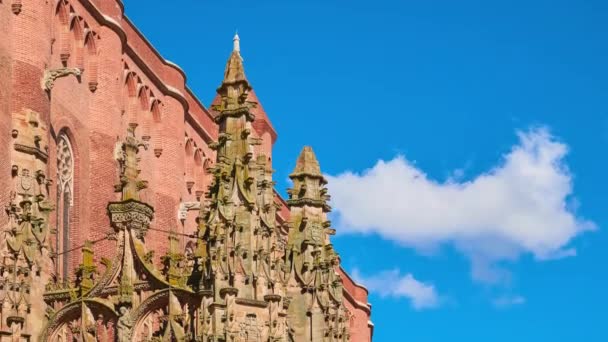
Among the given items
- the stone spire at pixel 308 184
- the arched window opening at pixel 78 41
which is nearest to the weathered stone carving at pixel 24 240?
the arched window opening at pixel 78 41

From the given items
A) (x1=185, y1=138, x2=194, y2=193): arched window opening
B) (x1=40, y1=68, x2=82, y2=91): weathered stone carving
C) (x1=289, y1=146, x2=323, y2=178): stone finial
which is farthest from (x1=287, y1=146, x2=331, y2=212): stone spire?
(x1=40, y1=68, x2=82, y2=91): weathered stone carving

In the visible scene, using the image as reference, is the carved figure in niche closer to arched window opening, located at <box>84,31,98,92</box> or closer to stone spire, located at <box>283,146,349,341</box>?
stone spire, located at <box>283,146,349,341</box>

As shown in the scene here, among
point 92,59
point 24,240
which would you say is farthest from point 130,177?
point 92,59

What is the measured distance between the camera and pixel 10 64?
104 ft

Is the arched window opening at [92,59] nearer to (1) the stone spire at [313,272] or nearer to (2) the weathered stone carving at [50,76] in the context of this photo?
(2) the weathered stone carving at [50,76]

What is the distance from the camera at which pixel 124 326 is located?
2822cm

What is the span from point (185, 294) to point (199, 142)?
882 inches

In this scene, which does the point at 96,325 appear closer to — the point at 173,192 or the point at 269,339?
the point at 269,339

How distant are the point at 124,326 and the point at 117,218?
7.21 ft

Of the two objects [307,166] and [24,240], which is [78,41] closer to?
[307,166]

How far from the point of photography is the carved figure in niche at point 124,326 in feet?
92.4

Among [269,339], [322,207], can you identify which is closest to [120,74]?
[322,207]

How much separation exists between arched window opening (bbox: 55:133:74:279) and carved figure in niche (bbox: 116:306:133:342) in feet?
19.0

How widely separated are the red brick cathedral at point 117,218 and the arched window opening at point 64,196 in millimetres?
55
